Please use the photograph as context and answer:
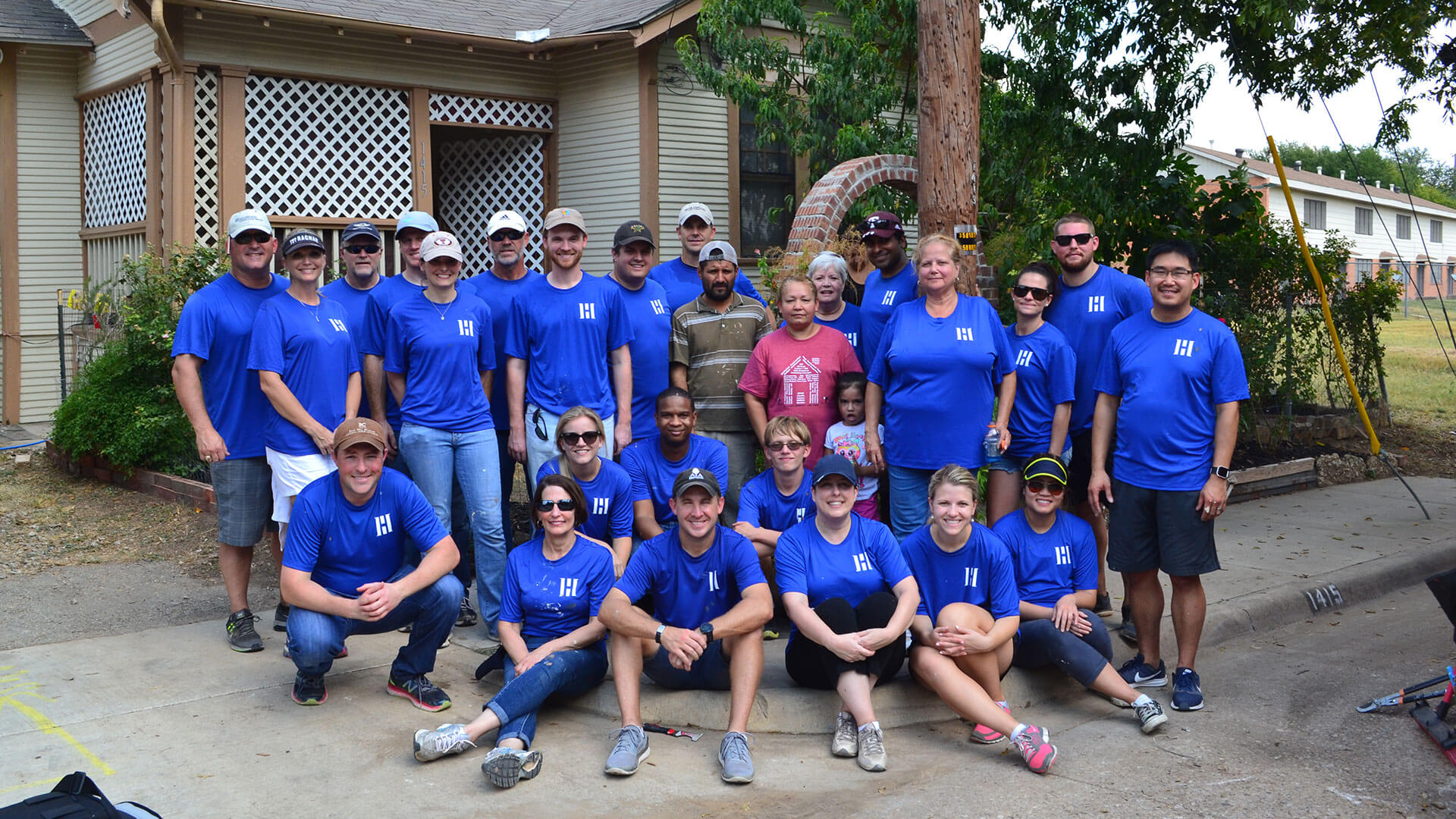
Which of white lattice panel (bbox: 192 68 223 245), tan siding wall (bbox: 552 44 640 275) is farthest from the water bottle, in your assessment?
white lattice panel (bbox: 192 68 223 245)

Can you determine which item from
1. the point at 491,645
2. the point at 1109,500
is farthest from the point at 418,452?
the point at 1109,500

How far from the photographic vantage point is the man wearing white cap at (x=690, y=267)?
21.5ft

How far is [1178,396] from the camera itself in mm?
5281

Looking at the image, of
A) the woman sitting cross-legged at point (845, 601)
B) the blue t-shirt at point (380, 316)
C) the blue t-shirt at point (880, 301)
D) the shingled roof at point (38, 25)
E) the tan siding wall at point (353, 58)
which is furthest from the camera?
the shingled roof at point (38, 25)

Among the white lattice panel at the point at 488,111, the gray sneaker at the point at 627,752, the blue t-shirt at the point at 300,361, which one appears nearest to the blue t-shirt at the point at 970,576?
the gray sneaker at the point at 627,752

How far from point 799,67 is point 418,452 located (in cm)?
896

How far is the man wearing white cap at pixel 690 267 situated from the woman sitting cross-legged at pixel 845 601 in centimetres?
172

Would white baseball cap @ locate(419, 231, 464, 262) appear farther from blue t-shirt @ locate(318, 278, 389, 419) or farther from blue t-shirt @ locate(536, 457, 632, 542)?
blue t-shirt @ locate(536, 457, 632, 542)

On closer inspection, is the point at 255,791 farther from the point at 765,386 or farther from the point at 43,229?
the point at 43,229

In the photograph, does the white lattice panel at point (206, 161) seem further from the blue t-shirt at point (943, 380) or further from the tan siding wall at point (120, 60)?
the blue t-shirt at point (943, 380)

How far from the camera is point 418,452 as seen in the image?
586 centimetres

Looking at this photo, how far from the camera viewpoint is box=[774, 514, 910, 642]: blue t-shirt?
5.00 meters

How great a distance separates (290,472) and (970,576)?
10.5 feet

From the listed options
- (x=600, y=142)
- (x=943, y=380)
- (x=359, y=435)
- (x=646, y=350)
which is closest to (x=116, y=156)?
(x=600, y=142)
